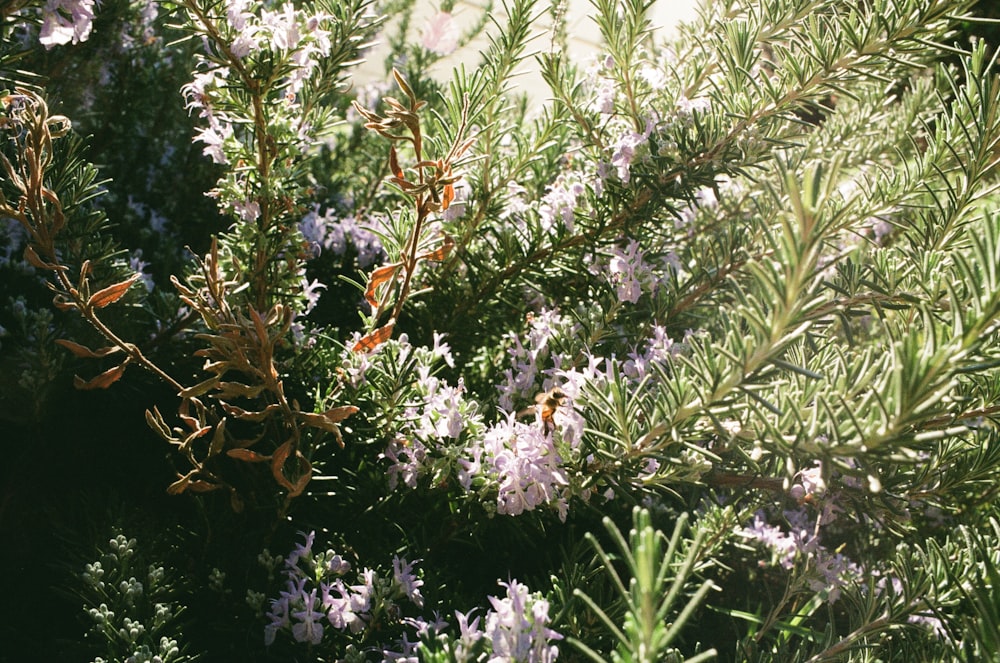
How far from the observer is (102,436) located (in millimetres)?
985

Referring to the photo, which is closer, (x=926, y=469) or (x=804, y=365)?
(x=804, y=365)

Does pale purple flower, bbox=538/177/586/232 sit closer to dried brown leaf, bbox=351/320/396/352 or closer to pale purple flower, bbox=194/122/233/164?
dried brown leaf, bbox=351/320/396/352

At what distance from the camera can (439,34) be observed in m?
1.81

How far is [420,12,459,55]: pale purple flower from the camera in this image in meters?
1.78

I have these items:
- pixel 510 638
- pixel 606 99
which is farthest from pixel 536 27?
pixel 510 638

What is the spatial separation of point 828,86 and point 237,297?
2.36 ft

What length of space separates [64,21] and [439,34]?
1.15 metres

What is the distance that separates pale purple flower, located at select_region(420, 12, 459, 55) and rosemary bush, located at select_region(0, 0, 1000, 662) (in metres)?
0.70

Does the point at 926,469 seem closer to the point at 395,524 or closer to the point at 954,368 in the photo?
the point at 954,368

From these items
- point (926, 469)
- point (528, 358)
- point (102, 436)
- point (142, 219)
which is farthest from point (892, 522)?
point (142, 219)

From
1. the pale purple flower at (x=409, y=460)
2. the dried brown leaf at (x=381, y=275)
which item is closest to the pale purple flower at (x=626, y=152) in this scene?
the dried brown leaf at (x=381, y=275)

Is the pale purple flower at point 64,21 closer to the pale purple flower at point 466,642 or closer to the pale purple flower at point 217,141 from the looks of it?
the pale purple flower at point 217,141

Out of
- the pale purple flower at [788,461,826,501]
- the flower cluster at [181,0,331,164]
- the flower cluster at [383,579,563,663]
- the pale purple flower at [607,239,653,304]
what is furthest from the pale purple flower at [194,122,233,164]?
the pale purple flower at [788,461,826,501]

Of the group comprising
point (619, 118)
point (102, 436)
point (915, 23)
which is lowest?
point (102, 436)
